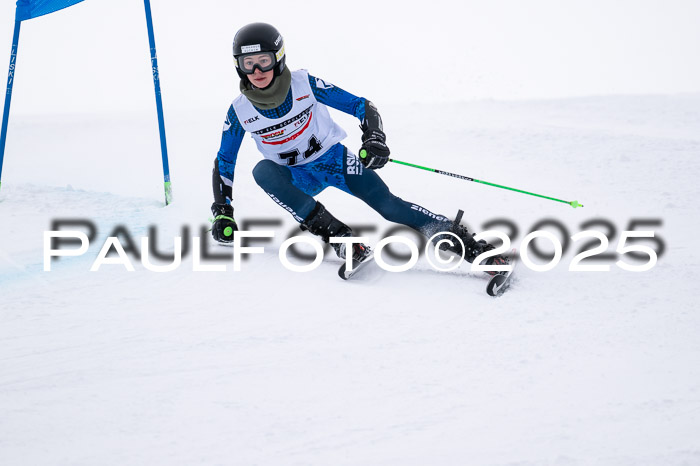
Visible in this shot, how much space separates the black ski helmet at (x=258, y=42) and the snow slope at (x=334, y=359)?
1.16 meters

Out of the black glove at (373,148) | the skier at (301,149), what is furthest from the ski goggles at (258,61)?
the black glove at (373,148)

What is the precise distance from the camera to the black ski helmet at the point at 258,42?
3.10m

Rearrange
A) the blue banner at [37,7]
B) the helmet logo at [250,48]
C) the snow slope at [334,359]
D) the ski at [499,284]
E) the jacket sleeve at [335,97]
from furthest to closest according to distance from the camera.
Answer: the blue banner at [37,7]
the jacket sleeve at [335,97]
the helmet logo at [250,48]
the ski at [499,284]
the snow slope at [334,359]

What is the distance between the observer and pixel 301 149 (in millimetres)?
3418

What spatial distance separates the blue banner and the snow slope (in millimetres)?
1512

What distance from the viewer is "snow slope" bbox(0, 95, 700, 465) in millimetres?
1782

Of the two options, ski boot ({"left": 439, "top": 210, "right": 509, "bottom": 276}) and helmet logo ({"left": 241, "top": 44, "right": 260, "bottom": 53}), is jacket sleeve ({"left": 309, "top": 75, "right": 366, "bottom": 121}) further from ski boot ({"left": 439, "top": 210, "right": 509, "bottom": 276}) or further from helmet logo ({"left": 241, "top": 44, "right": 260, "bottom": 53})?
ski boot ({"left": 439, "top": 210, "right": 509, "bottom": 276})

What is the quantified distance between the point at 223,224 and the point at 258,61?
94 centimetres

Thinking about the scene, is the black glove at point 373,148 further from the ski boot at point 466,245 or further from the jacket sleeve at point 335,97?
the ski boot at point 466,245

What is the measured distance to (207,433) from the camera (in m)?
1.83

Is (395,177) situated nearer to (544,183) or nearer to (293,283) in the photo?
(544,183)

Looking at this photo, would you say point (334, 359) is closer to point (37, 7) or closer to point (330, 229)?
point (330, 229)

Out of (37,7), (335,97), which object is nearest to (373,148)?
(335,97)

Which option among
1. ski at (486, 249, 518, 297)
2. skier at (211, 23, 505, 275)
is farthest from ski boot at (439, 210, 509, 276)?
ski at (486, 249, 518, 297)
